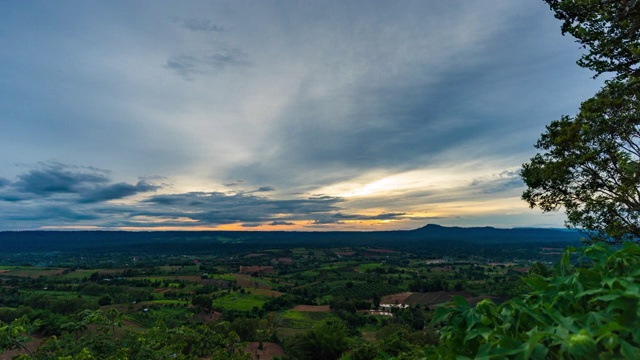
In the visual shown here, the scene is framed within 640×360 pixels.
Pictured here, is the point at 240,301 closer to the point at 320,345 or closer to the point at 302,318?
the point at 302,318

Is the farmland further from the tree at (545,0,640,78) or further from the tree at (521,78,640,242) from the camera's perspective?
the tree at (545,0,640,78)

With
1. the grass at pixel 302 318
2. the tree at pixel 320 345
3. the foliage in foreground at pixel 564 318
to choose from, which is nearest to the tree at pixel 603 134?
the foliage in foreground at pixel 564 318

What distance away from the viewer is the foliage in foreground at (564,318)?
1.38 m

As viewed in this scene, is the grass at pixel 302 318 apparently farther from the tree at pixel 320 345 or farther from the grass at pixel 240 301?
the tree at pixel 320 345

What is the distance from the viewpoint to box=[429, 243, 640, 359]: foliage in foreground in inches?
54.2

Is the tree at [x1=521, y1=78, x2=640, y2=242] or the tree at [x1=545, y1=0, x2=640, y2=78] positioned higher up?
the tree at [x1=545, y1=0, x2=640, y2=78]

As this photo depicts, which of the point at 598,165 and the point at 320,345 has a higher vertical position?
the point at 598,165

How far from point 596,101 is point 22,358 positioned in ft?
58.5

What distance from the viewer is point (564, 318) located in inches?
63.0

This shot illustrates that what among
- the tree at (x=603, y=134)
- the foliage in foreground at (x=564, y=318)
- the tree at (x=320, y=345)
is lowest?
the tree at (x=320, y=345)

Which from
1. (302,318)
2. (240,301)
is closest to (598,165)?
(302,318)

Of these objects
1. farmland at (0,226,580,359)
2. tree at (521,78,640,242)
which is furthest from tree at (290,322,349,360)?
tree at (521,78,640,242)

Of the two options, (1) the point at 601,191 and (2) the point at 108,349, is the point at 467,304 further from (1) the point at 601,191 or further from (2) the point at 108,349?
(1) the point at 601,191

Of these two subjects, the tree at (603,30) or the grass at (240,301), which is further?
the grass at (240,301)
